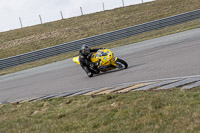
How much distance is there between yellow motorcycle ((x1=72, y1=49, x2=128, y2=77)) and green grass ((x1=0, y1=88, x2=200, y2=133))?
3.66 metres

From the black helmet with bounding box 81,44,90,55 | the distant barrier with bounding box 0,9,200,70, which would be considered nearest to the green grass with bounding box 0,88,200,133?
the black helmet with bounding box 81,44,90,55

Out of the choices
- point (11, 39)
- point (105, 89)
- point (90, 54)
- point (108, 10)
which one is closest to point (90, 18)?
point (108, 10)

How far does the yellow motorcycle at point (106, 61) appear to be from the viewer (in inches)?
452

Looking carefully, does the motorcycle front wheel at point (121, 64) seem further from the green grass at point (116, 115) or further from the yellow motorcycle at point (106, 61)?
the green grass at point (116, 115)

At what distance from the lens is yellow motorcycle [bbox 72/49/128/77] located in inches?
452

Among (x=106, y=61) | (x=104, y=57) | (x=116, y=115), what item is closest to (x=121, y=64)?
(x=106, y=61)

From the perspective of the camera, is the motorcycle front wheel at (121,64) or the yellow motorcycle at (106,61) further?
the motorcycle front wheel at (121,64)

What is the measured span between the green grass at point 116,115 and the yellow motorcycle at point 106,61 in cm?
366

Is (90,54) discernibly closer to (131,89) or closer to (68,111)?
(131,89)

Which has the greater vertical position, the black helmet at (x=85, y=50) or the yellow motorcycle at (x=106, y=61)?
the black helmet at (x=85, y=50)

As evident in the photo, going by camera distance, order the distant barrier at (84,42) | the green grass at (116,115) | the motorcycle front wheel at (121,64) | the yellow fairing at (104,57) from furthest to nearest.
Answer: the distant barrier at (84,42) < the motorcycle front wheel at (121,64) < the yellow fairing at (104,57) < the green grass at (116,115)

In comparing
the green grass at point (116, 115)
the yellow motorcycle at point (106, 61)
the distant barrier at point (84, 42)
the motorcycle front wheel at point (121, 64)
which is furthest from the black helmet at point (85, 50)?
the distant barrier at point (84, 42)

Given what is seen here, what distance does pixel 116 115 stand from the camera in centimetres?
555

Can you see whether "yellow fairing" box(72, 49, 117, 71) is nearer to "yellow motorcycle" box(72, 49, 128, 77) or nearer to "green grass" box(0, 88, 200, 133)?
"yellow motorcycle" box(72, 49, 128, 77)
